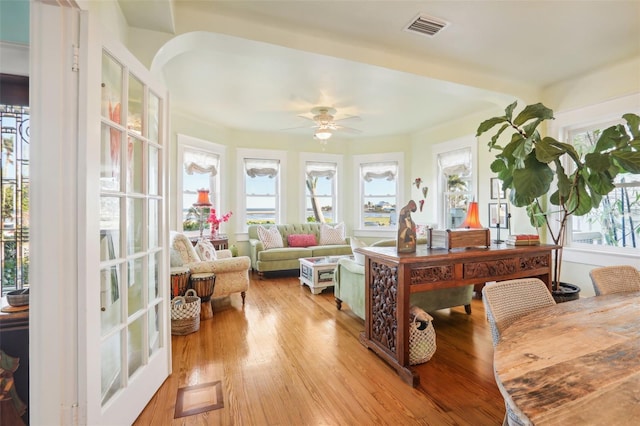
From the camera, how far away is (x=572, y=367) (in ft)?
2.69

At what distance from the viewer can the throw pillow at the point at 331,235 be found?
599cm

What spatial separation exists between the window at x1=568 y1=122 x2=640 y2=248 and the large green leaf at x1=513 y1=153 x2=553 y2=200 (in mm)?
1623

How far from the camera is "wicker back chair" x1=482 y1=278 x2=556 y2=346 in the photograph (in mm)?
1261

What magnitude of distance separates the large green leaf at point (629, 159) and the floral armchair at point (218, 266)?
3514mm

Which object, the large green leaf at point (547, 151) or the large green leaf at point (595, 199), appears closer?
the large green leaf at point (547, 151)

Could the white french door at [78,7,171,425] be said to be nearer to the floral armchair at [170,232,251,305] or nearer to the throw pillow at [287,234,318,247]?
the floral armchair at [170,232,251,305]

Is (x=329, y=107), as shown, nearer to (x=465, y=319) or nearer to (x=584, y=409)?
(x=465, y=319)

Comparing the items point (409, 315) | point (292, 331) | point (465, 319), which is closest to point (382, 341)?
point (409, 315)

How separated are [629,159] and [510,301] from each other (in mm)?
1873

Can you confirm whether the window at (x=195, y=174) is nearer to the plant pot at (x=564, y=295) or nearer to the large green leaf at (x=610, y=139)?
the plant pot at (x=564, y=295)

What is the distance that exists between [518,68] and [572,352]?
3.33 meters

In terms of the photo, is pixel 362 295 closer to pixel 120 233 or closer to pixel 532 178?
pixel 532 178

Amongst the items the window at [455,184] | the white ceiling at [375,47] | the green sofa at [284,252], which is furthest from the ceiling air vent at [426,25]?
the green sofa at [284,252]

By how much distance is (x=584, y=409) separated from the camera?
2.14 ft
